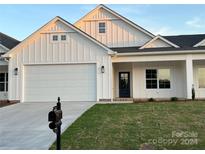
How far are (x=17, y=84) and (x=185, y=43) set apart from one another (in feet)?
39.4

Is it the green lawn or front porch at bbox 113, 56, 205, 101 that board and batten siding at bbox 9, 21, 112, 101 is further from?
the green lawn

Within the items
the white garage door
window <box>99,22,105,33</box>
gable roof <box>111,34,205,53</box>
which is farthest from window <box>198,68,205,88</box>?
window <box>99,22,105,33</box>

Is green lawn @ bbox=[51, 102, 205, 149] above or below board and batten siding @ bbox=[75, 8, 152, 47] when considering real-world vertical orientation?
below

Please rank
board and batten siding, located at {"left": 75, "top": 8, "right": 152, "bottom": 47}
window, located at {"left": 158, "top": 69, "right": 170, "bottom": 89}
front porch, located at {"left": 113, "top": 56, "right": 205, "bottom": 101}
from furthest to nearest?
board and batten siding, located at {"left": 75, "top": 8, "right": 152, "bottom": 47}, window, located at {"left": 158, "top": 69, "right": 170, "bottom": 89}, front porch, located at {"left": 113, "top": 56, "right": 205, "bottom": 101}

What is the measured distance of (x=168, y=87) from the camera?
716 inches

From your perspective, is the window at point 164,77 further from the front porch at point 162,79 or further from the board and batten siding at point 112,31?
the board and batten siding at point 112,31

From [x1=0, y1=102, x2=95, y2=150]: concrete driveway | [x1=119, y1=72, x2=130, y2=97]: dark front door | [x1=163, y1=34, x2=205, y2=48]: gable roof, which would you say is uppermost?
[x1=163, y1=34, x2=205, y2=48]: gable roof

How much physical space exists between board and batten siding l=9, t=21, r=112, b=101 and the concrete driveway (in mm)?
2750

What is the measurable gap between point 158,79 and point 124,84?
249 cm

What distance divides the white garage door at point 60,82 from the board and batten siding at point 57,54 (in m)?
0.32

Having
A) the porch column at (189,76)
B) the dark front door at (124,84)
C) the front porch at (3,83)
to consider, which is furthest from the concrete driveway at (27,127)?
the porch column at (189,76)

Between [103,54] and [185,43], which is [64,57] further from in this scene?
[185,43]

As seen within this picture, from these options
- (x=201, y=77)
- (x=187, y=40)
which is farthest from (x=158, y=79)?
(x=187, y=40)

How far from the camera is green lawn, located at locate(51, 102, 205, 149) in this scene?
719 cm
